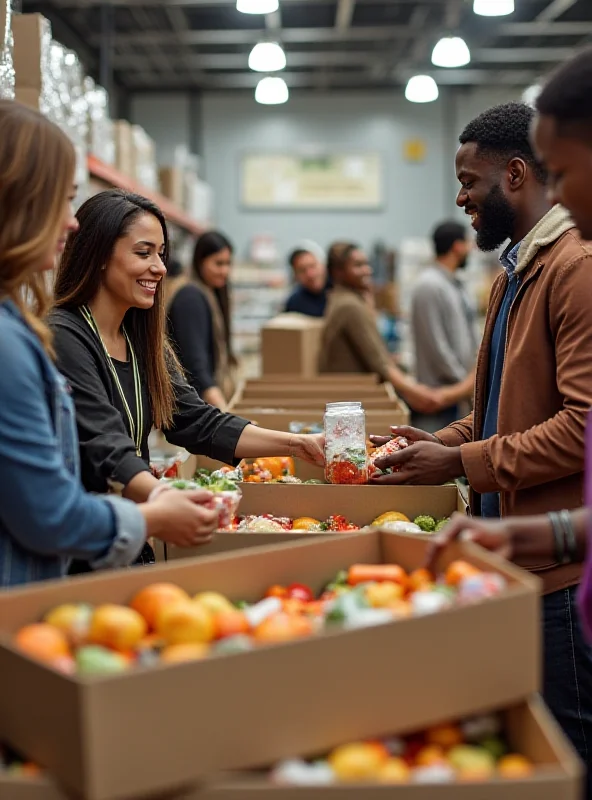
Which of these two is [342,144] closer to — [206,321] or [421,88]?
[421,88]

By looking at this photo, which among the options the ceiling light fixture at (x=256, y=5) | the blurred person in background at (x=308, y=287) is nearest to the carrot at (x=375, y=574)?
the ceiling light fixture at (x=256, y=5)

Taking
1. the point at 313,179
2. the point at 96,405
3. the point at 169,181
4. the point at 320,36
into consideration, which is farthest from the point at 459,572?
the point at 313,179

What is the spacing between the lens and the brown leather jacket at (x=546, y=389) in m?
2.18

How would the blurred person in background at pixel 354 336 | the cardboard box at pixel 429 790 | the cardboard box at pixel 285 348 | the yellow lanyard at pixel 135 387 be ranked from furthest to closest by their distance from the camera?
the blurred person in background at pixel 354 336 → the cardboard box at pixel 285 348 → the yellow lanyard at pixel 135 387 → the cardboard box at pixel 429 790

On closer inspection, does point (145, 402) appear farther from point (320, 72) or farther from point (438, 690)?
point (320, 72)

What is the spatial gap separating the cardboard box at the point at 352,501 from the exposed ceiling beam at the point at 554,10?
364 inches

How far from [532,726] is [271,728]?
38 centimetres

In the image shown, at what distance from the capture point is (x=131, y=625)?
1466 mm

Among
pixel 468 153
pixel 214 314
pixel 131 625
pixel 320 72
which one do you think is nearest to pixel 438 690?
pixel 131 625

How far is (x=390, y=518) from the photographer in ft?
8.68

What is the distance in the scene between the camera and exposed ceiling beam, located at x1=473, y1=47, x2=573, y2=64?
12.7 metres

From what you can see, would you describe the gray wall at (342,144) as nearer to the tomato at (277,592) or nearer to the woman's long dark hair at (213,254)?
the woman's long dark hair at (213,254)

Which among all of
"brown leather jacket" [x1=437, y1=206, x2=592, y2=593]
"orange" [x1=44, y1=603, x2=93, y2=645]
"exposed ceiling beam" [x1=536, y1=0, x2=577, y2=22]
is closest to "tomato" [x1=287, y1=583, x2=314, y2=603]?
"orange" [x1=44, y1=603, x2=93, y2=645]

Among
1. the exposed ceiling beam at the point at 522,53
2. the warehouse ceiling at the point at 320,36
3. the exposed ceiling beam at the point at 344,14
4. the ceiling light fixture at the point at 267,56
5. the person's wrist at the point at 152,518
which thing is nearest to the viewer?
the person's wrist at the point at 152,518
